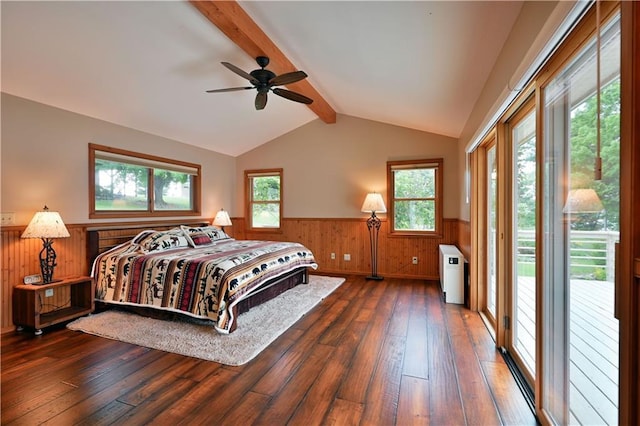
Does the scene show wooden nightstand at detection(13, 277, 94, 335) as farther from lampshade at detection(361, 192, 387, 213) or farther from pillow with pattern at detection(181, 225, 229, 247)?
lampshade at detection(361, 192, 387, 213)

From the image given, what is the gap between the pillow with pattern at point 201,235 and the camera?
4301mm

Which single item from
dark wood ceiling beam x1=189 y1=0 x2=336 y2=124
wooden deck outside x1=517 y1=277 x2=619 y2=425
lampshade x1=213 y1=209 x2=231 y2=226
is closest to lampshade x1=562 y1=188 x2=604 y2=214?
wooden deck outside x1=517 y1=277 x2=619 y2=425

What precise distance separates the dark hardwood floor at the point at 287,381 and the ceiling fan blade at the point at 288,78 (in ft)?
8.20

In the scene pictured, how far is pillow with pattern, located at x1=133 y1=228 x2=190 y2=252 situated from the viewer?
12.2 feet

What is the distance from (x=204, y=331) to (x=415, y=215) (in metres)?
3.86

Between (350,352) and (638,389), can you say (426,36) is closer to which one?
(638,389)

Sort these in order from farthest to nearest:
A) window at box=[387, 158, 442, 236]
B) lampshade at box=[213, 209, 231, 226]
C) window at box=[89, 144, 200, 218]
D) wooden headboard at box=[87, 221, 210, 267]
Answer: lampshade at box=[213, 209, 231, 226], window at box=[387, 158, 442, 236], window at box=[89, 144, 200, 218], wooden headboard at box=[87, 221, 210, 267]

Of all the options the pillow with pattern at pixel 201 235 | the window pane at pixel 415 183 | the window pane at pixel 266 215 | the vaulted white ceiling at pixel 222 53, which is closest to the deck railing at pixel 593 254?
the vaulted white ceiling at pixel 222 53

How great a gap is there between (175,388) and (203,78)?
3322mm

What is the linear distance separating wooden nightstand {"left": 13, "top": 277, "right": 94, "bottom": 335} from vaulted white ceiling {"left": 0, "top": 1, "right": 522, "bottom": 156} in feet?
6.52

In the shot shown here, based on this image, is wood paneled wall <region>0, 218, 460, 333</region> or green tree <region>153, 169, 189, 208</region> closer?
wood paneled wall <region>0, 218, 460, 333</region>

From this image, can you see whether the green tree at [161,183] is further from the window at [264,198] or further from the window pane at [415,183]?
the window pane at [415,183]

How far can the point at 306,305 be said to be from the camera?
12.0 feet

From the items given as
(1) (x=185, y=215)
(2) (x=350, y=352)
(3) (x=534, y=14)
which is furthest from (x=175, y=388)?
(1) (x=185, y=215)
